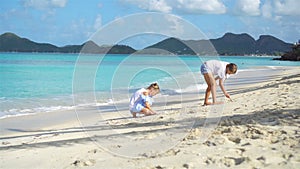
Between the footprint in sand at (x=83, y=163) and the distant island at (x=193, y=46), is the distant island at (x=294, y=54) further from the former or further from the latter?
the footprint in sand at (x=83, y=163)

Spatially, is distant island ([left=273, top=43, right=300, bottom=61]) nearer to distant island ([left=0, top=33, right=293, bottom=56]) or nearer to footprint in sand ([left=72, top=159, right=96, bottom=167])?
distant island ([left=0, top=33, right=293, bottom=56])

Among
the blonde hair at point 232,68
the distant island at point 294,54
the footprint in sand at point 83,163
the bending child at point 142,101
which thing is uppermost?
the distant island at point 294,54

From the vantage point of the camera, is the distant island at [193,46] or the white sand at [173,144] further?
the distant island at [193,46]

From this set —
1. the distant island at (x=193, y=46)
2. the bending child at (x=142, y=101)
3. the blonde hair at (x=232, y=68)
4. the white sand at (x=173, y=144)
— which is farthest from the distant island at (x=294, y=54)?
the white sand at (x=173, y=144)

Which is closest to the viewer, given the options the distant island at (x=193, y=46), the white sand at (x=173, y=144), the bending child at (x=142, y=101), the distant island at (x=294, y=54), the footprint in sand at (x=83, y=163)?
the white sand at (x=173, y=144)

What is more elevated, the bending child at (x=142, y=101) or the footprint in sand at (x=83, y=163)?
the bending child at (x=142, y=101)

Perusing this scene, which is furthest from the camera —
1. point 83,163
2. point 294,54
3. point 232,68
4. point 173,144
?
point 294,54

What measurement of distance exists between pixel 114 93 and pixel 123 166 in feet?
37.7

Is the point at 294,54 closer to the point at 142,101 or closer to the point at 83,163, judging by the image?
the point at 142,101

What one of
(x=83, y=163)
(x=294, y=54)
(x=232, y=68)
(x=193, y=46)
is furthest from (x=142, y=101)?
(x=294, y=54)

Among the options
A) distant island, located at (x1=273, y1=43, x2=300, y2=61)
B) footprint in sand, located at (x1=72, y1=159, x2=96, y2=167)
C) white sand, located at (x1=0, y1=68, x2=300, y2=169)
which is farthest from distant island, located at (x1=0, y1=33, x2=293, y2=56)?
distant island, located at (x1=273, y1=43, x2=300, y2=61)

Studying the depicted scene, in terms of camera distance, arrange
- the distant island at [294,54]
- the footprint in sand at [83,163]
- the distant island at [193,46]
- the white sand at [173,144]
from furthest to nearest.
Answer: the distant island at [294,54]
the distant island at [193,46]
the footprint in sand at [83,163]
the white sand at [173,144]

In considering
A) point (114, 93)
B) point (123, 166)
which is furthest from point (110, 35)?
point (114, 93)

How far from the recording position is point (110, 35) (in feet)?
19.1
